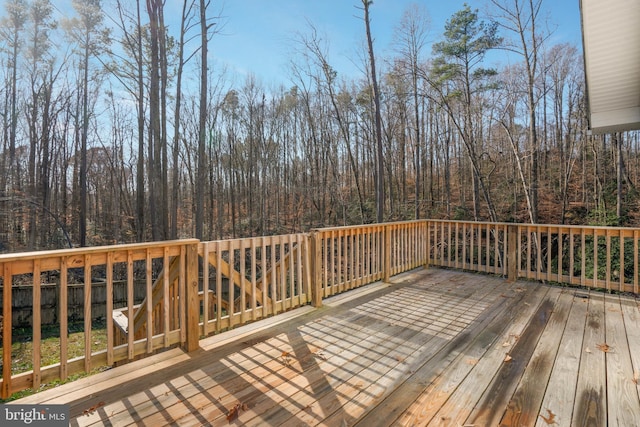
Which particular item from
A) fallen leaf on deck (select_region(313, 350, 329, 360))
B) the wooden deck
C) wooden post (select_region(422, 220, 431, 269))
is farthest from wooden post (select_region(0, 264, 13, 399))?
wooden post (select_region(422, 220, 431, 269))

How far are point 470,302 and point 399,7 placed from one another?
440 inches

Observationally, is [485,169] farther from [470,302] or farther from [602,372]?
[602,372]

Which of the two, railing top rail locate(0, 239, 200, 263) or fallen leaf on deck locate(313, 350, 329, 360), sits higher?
railing top rail locate(0, 239, 200, 263)

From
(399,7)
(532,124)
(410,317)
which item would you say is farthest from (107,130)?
(532,124)

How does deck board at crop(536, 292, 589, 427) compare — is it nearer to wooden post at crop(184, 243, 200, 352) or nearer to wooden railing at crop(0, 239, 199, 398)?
wooden post at crop(184, 243, 200, 352)

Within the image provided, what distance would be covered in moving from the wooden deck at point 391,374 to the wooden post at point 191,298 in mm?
106

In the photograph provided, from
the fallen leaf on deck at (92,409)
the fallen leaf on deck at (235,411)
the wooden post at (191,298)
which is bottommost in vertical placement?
the fallen leaf on deck at (235,411)

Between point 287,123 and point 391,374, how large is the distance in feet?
56.3

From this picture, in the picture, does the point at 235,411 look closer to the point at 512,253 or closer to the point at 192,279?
the point at 192,279

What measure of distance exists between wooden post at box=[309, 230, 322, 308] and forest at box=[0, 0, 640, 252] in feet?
17.6

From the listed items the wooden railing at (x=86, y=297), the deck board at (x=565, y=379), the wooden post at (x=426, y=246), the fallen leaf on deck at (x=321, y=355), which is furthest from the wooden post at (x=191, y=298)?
the wooden post at (x=426, y=246)

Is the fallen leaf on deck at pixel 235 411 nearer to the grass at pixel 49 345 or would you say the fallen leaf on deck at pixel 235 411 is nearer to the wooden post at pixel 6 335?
the wooden post at pixel 6 335

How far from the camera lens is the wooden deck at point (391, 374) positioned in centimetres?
178

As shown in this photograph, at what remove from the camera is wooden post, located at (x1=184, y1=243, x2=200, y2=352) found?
2604 mm
